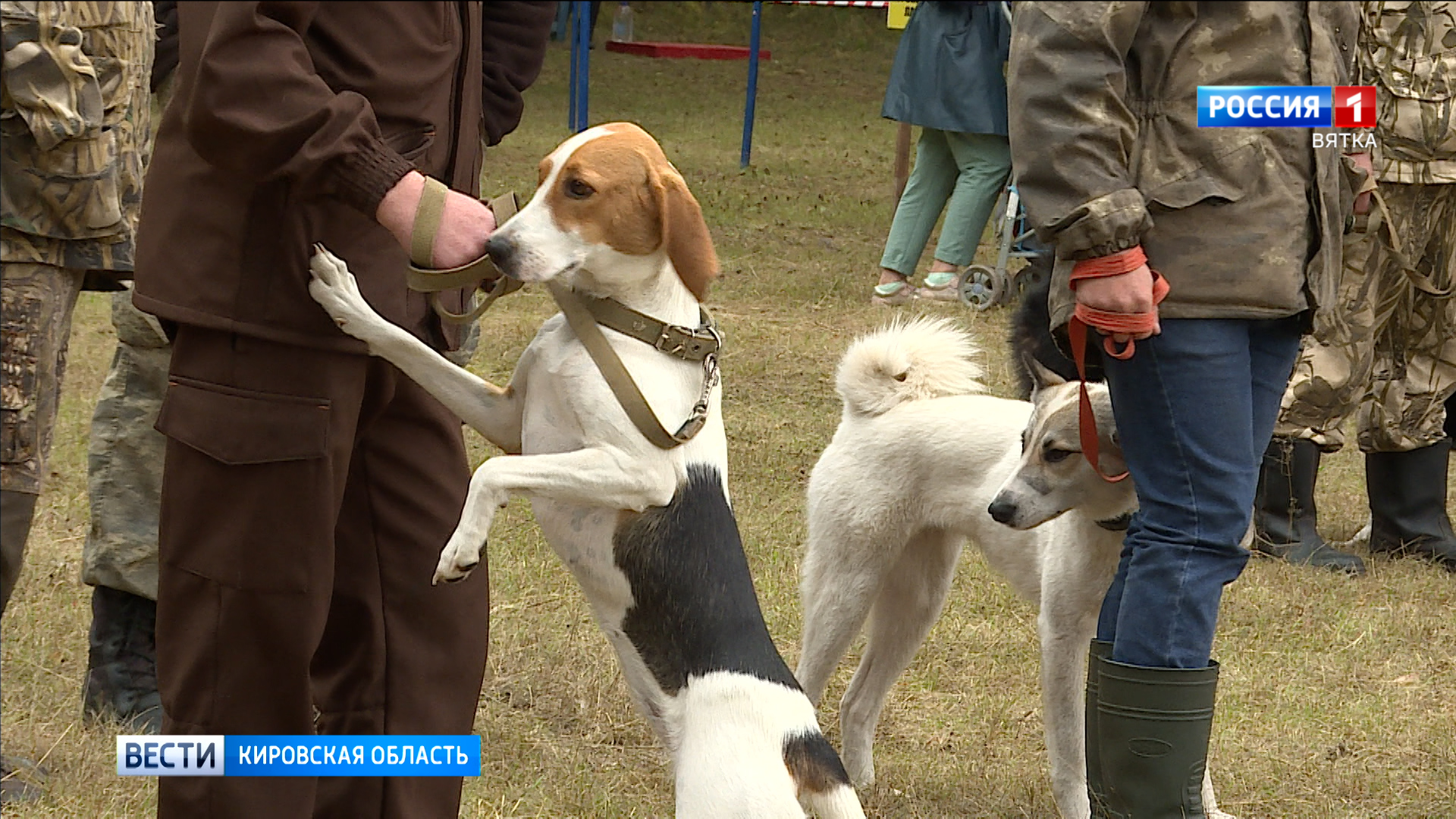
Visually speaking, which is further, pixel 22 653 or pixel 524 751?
pixel 22 653

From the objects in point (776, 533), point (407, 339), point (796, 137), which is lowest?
point (796, 137)

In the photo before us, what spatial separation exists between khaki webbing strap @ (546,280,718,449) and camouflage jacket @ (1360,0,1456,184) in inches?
126

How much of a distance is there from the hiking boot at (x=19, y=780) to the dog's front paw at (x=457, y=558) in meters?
1.45

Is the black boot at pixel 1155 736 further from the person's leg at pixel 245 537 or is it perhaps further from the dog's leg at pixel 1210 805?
the person's leg at pixel 245 537

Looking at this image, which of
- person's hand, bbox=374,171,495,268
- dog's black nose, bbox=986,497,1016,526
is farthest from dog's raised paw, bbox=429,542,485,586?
dog's black nose, bbox=986,497,1016,526

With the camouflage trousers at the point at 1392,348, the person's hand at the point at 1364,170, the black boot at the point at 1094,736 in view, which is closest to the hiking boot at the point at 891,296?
the camouflage trousers at the point at 1392,348

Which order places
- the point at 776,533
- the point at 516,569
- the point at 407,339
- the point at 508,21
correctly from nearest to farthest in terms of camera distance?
the point at 407,339
the point at 508,21
the point at 516,569
the point at 776,533

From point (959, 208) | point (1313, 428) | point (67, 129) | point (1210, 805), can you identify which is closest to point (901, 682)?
point (1210, 805)

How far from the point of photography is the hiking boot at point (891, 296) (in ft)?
29.1

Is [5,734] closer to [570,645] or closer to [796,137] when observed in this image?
[570,645]

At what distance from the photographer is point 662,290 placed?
2.42m

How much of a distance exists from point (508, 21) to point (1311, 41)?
1.32 metres

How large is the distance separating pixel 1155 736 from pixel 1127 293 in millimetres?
778

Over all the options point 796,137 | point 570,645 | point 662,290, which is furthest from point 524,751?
point 796,137
